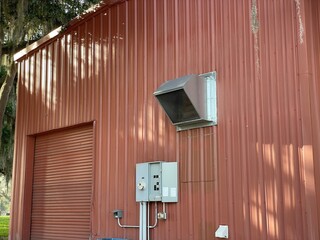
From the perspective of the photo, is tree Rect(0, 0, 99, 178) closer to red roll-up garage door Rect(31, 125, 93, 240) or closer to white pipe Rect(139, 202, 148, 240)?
red roll-up garage door Rect(31, 125, 93, 240)

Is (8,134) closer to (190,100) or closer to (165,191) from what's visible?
(165,191)

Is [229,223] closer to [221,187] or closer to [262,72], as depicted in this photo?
[221,187]

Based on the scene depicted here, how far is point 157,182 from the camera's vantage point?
8055mm

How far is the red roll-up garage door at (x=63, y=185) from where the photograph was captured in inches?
392

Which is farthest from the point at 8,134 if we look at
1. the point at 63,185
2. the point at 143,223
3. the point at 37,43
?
the point at 143,223

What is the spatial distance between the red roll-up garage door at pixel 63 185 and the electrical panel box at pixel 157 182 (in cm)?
193

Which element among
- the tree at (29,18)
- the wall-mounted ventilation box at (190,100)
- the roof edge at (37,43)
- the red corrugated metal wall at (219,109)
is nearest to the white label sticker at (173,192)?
the red corrugated metal wall at (219,109)

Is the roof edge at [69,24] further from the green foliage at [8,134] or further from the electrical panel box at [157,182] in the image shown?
the electrical panel box at [157,182]

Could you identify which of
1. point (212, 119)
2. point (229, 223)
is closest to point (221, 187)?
point (229, 223)

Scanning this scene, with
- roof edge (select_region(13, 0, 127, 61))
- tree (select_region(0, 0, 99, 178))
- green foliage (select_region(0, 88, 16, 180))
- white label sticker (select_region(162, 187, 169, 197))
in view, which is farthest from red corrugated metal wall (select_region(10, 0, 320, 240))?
green foliage (select_region(0, 88, 16, 180))

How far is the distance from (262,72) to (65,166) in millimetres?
5391

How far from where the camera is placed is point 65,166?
10617 millimetres

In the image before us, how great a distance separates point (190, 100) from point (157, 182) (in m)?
1.55

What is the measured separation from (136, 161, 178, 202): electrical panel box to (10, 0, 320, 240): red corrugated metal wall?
0.19m
